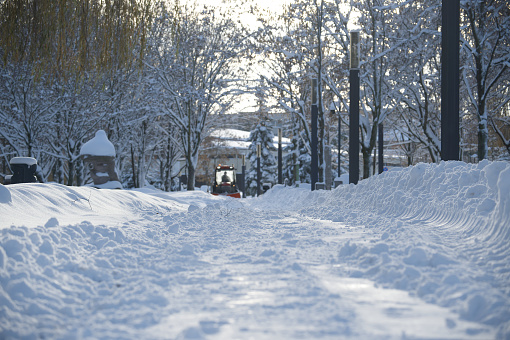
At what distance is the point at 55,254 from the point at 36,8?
210 inches

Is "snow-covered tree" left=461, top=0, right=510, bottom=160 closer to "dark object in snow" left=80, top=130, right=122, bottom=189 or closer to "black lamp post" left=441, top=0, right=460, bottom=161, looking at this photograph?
"black lamp post" left=441, top=0, right=460, bottom=161

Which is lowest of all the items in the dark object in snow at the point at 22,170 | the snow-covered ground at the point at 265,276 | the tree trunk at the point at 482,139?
the snow-covered ground at the point at 265,276

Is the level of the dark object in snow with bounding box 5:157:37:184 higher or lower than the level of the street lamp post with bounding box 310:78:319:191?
lower

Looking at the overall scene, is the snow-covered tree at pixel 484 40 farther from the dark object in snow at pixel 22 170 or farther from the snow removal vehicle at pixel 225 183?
the snow removal vehicle at pixel 225 183

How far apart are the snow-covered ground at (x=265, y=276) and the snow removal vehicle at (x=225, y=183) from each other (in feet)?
96.2

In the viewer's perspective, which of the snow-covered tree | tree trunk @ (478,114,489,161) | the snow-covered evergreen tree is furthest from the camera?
the snow-covered evergreen tree

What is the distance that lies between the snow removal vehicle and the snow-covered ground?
1154 inches

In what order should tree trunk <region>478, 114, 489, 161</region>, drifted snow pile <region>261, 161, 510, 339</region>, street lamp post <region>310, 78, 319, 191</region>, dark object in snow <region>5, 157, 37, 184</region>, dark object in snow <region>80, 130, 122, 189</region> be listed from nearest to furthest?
1. drifted snow pile <region>261, 161, 510, 339</region>
2. dark object in snow <region>5, 157, 37, 184</region>
3. dark object in snow <region>80, 130, 122, 189</region>
4. tree trunk <region>478, 114, 489, 161</region>
5. street lamp post <region>310, 78, 319, 191</region>

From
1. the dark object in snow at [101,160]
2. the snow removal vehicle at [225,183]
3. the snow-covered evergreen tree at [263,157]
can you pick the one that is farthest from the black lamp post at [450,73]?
the snow-covered evergreen tree at [263,157]

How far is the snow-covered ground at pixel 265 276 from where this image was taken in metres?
3.30

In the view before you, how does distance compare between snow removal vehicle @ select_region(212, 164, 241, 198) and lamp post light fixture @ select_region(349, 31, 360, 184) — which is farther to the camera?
snow removal vehicle @ select_region(212, 164, 241, 198)

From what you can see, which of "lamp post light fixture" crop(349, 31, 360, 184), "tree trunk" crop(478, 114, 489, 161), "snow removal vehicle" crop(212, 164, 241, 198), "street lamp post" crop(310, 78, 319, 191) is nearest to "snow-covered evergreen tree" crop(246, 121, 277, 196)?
"snow removal vehicle" crop(212, 164, 241, 198)

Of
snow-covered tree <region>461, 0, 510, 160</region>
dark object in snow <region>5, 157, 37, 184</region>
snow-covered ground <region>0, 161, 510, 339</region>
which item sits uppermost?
snow-covered tree <region>461, 0, 510, 160</region>

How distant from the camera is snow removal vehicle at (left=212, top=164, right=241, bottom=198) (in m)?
38.3
